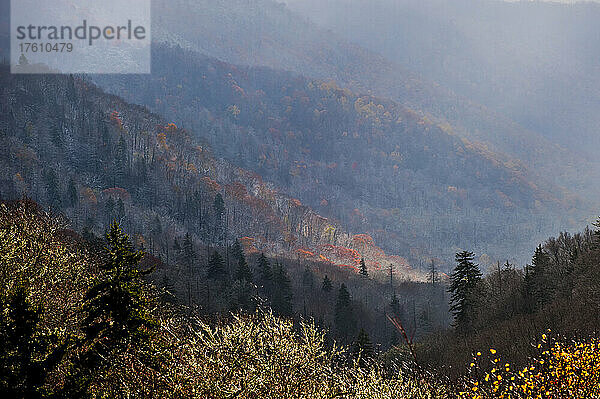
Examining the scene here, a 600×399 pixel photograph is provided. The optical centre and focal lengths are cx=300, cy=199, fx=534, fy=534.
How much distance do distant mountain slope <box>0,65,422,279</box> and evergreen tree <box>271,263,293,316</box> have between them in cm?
4264

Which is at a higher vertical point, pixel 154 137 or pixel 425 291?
pixel 154 137

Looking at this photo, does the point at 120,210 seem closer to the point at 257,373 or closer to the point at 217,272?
the point at 217,272

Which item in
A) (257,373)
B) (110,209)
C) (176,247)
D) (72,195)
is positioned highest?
(72,195)

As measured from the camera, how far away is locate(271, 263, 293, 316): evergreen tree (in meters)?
76.1

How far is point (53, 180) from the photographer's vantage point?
135500 millimetres

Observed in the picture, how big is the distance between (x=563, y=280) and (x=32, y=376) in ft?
153

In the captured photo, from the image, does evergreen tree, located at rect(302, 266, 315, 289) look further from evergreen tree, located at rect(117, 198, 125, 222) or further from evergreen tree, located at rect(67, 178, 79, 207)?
evergreen tree, located at rect(67, 178, 79, 207)

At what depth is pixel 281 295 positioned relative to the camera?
81.7 meters

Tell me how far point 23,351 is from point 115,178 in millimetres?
153177

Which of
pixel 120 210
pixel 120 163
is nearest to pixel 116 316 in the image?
pixel 120 210

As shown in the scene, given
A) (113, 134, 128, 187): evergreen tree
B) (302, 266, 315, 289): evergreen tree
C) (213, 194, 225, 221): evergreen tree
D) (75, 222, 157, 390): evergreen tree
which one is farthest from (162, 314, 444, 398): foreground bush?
(113, 134, 128, 187): evergreen tree

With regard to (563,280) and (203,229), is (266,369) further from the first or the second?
(203,229)

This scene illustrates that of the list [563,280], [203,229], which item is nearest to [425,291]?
[203,229]

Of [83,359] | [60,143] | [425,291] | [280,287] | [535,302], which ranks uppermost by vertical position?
[60,143]
